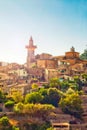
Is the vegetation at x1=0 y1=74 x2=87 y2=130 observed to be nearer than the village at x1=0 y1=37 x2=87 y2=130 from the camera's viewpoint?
Yes

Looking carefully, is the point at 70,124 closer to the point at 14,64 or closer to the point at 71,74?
the point at 71,74

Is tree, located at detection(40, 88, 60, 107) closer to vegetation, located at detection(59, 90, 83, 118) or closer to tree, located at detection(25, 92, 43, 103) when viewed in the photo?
tree, located at detection(25, 92, 43, 103)

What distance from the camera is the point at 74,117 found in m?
38.5

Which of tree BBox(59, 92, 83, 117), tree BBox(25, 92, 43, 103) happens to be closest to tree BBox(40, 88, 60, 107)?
tree BBox(25, 92, 43, 103)

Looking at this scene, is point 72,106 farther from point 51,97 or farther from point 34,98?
point 34,98

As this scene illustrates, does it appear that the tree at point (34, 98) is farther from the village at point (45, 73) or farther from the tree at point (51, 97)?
the village at point (45, 73)

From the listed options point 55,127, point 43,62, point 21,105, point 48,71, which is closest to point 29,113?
point 21,105

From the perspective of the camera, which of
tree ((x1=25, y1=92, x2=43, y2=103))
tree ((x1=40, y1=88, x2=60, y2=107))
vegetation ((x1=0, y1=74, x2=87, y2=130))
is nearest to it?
vegetation ((x1=0, y1=74, x2=87, y2=130))

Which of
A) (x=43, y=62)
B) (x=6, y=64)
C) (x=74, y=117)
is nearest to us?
(x=74, y=117)

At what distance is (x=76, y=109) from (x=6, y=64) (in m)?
33.1

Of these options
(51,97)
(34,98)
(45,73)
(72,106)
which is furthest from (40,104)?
(45,73)

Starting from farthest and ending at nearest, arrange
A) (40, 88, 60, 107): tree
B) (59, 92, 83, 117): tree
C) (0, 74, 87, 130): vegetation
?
(40, 88, 60, 107): tree < (59, 92, 83, 117): tree < (0, 74, 87, 130): vegetation

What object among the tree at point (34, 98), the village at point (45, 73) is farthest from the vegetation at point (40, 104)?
the village at point (45, 73)

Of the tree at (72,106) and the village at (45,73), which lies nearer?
the village at (45,73)
